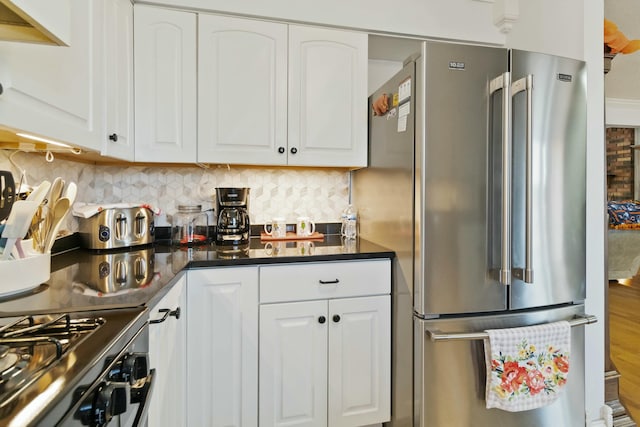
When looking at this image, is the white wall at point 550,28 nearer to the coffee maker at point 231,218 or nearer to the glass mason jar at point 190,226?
the coffee maker at point 231,218

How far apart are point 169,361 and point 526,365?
4.74ft

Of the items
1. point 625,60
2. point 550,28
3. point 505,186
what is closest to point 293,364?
point 505,186

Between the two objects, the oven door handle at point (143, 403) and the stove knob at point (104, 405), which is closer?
the stove knob at point (104, 405)

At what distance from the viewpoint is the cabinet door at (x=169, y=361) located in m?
1.09

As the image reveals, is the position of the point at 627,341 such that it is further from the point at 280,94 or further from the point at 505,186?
the point at 280,94

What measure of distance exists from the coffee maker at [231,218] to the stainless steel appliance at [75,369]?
3.53 ft

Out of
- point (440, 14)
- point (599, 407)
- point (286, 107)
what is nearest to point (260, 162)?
point (286, 107)

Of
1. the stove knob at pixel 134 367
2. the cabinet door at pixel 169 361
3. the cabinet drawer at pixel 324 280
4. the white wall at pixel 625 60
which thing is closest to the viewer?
the stove knob at pixel 134 367

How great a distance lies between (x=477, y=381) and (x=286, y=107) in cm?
163

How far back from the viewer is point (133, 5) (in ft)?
5.76

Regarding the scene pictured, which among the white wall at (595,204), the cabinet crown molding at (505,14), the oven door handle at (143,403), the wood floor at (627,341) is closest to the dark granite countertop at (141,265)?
the oven door handle at (143,403)

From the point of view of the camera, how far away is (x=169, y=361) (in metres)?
1.29

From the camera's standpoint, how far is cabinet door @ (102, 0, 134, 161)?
1486mm

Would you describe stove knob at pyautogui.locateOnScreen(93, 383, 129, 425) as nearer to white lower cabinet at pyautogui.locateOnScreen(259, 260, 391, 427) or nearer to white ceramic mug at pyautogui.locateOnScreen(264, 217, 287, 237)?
white lower cabinet at pyautogui.locateOnScreen(259, 260, 391, 427)
